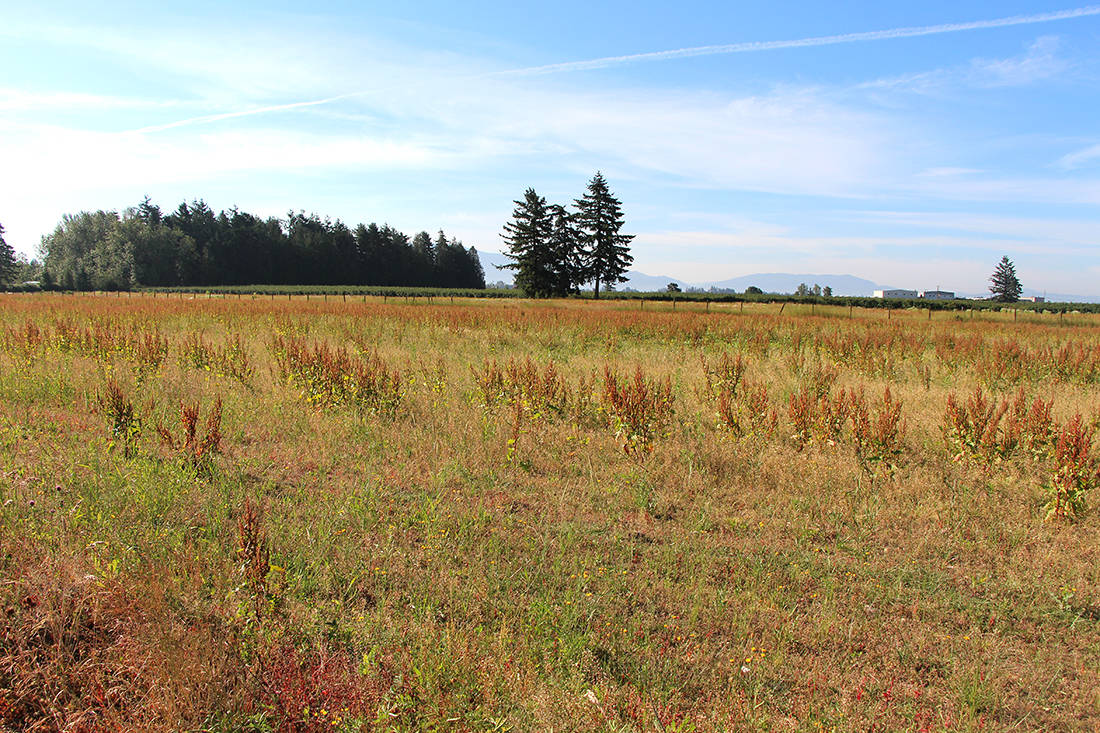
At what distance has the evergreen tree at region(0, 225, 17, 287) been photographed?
86.3 metres

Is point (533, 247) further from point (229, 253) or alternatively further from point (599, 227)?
point (229, 253)

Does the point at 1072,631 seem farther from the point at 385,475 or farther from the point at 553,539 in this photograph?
the point at 385,475

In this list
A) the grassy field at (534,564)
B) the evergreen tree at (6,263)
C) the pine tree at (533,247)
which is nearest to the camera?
the grassy field at (534,564)

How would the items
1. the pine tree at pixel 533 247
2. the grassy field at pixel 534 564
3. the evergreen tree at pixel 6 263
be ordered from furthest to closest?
the evergreen tree at pixel 6 263 < the pine tree at pixel 533 247 < the grassy field at pixel 534 564

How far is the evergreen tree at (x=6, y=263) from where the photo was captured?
8631cm

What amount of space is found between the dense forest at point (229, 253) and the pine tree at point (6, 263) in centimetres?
409

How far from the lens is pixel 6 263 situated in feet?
290

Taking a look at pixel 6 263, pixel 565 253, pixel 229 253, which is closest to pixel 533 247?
pixel 565 253

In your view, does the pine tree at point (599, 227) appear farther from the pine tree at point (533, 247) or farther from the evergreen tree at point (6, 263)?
the evergreen tree at point (6, 263)

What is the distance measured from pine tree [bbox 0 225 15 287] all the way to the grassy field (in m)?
106

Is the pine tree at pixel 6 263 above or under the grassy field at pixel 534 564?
above

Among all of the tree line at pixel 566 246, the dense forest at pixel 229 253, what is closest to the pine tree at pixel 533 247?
the tree line at pixel 566 246

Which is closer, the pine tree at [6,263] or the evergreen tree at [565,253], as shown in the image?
the evergreen tree at [565,253]

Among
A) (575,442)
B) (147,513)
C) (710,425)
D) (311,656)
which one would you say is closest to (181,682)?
(311,656)
